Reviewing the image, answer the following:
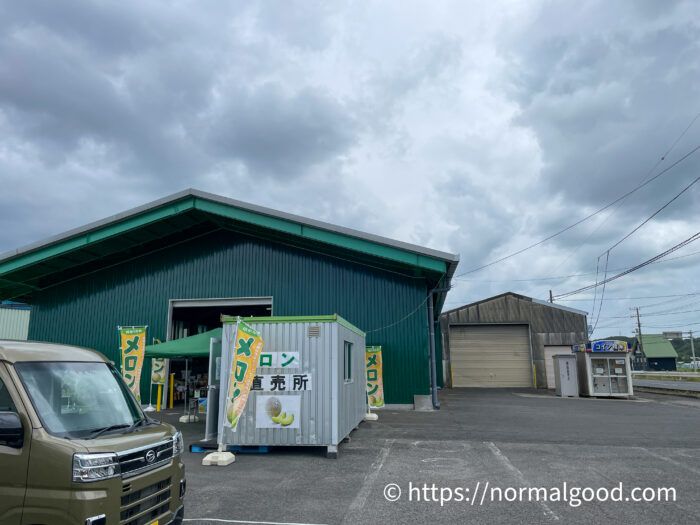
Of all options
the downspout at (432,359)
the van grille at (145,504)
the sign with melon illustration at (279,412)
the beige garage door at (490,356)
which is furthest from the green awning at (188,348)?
the beige garage door at (490,356)

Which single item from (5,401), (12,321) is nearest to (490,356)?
(5,401)

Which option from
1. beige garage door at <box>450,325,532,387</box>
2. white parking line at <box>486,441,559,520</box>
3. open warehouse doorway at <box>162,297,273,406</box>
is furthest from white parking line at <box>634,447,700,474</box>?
beige garage door at <box>450,325,532,387</box>

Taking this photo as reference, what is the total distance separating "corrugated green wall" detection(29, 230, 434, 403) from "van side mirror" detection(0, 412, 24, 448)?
1421 cm

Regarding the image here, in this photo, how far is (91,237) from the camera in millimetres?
17859

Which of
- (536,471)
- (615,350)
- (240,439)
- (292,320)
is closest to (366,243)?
(292,320)

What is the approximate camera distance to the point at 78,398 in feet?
15.4

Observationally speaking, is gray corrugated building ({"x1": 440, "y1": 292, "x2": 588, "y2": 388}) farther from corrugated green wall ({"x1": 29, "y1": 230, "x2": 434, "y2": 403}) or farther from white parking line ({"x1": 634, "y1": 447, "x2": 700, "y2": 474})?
white parking line ({"x1": 634, "y1": 447, "x2": 700, "y2": 474})

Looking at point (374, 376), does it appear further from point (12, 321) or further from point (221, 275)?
point (12, 321)

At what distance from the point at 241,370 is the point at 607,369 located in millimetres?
20833

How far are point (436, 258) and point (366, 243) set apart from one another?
2.57 metres

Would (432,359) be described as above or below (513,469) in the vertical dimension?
above

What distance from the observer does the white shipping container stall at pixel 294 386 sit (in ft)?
32.0

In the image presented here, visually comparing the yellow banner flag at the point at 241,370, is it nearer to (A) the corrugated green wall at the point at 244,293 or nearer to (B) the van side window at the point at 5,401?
(B) the van side window at the point at 5,401

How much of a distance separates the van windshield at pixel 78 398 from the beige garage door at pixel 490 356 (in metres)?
28.2
